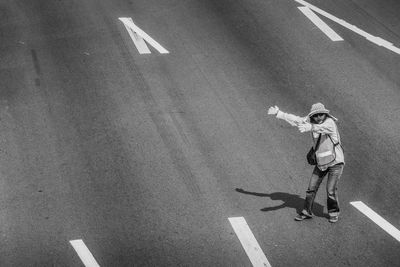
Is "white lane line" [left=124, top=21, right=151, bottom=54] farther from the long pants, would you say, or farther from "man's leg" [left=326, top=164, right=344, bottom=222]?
"man's leg" [left=326, top=164, right=344, bottom=222]

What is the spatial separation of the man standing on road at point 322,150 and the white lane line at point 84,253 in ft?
11.0

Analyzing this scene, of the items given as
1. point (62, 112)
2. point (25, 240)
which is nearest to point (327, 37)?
point (62, 112)

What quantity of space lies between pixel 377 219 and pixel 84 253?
4.70m

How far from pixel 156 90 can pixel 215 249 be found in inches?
227

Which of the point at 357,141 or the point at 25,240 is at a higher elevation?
the point at 357,141

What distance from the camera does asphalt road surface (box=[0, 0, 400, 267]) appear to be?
13.5 meters

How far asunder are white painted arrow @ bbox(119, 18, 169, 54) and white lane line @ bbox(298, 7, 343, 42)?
3943mm

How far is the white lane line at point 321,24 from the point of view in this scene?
20.6m

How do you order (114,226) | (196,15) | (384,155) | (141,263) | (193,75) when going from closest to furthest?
(141,263), (114,226), (384,155), (193,75), (196,15)

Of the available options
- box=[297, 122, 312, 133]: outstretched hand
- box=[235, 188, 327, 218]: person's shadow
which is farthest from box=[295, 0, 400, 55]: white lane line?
box=[297, 122, 312, 133]: outstretched hand

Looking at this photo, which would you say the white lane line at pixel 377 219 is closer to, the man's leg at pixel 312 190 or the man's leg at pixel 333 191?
the man's leg at pixel 333 191

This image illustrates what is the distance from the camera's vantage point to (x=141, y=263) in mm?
12922

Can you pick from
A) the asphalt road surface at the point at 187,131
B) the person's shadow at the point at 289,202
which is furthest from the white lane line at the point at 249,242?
the person's shadow at the point at 289,202

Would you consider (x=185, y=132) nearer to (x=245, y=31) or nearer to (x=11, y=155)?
(x=11, y=155)
